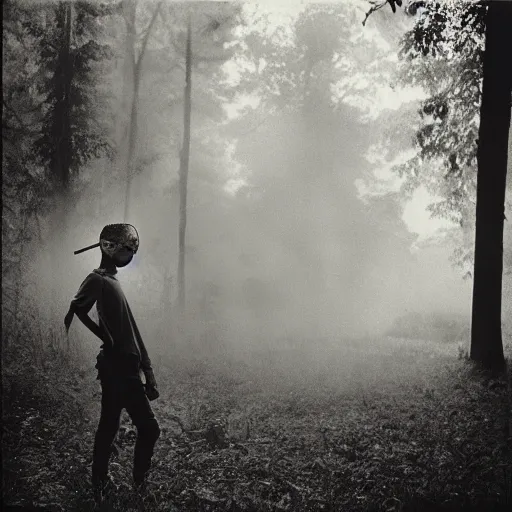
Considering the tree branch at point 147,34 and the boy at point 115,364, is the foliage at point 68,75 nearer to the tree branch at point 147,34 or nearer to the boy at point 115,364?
the tree branch at point 147,34

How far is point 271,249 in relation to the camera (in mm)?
23062

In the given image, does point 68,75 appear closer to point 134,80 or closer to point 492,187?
point 134,80

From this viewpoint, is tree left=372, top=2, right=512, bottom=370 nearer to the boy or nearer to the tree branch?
the boy

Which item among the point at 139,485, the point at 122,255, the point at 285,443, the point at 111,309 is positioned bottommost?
the point at 285,443

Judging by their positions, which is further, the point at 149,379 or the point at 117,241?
the point at 149,379

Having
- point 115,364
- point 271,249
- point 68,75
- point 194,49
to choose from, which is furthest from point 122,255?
point 271,249

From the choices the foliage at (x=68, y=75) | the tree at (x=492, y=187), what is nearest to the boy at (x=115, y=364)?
the tree at (x=492, y=187)

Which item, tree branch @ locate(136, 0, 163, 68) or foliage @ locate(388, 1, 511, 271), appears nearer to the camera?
foliage @ locate(388, 1, 511, 271)

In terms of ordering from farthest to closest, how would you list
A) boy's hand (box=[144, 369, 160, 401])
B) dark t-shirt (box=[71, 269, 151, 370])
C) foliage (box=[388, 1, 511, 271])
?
foliage (box=[388, 1, 511, 271]) < boy's hand (box=[144, 369, 160, 401]) < dark t-shirt (box=[71, 269, 151, 370])

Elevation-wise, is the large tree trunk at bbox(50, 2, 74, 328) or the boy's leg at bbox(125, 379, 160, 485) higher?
the large tree trunk at bbox(50, 2, 74, 328)

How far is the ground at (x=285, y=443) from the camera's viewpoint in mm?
4125

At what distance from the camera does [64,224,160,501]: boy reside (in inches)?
147

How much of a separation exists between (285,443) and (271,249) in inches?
705

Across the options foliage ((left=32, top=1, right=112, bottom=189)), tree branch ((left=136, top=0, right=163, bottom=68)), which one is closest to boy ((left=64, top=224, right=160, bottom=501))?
foliage ((left=32, top=1, right=112, bottom=189))
